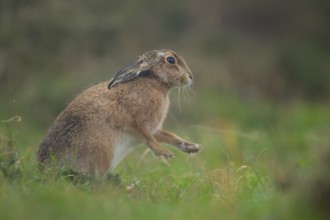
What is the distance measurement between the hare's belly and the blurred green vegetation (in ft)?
0.74

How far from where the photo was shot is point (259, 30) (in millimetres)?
26094

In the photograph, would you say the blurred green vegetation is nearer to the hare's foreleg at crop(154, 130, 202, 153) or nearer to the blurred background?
the blurred background

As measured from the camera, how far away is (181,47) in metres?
21.0

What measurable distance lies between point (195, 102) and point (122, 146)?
9446 mm

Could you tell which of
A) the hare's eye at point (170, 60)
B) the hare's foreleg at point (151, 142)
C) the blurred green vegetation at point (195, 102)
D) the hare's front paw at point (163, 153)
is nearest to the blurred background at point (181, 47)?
the blurred green vegetation at point (195, 102)

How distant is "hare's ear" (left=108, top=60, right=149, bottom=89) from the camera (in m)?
7.94

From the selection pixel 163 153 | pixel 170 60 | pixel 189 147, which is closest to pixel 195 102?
pixel 170 60

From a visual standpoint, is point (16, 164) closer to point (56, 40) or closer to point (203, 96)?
point (56, 40)

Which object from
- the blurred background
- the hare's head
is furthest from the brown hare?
the blurred background

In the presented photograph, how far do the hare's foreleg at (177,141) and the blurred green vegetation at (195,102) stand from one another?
33 centimetres

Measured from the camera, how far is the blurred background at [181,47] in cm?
1452

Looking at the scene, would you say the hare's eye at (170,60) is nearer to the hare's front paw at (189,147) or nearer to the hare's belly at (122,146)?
the hare's front paw at (189,147)

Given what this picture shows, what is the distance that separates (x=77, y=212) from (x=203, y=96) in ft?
41.9

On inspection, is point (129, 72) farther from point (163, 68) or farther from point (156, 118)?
point (156, 118)
